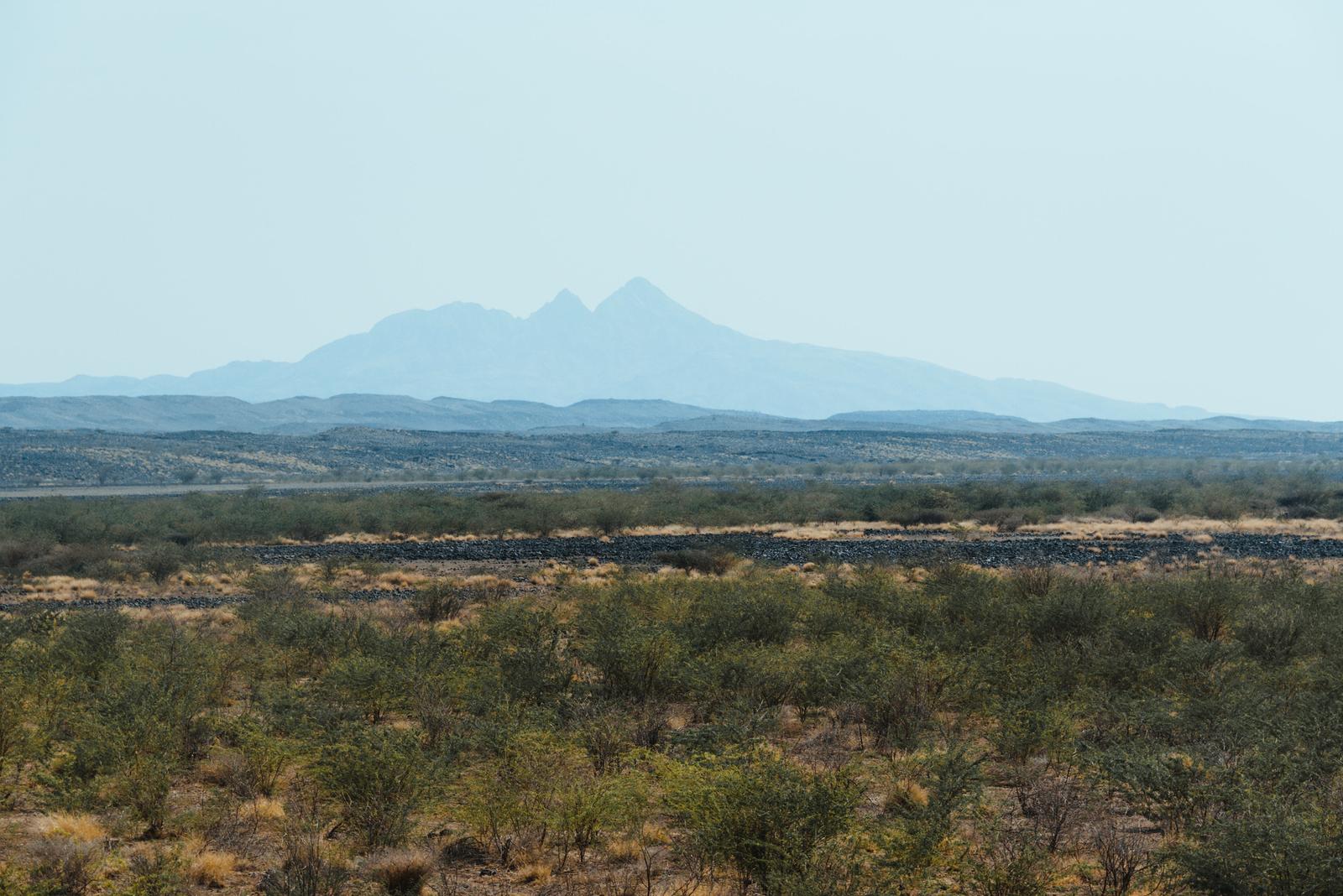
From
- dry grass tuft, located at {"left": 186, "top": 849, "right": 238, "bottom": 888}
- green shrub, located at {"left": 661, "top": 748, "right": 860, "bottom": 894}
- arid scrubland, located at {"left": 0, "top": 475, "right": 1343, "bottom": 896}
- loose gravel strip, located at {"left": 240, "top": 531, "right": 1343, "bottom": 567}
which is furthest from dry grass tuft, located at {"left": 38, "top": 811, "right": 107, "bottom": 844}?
loose gravel strip, located at {"left": 240, "top": 531, "right": 1343, "bottom": 567}

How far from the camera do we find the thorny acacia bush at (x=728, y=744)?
8039 millimetres

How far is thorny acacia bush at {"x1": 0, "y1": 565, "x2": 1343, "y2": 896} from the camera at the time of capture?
804 centimetres

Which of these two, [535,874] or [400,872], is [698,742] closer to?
[535,874]

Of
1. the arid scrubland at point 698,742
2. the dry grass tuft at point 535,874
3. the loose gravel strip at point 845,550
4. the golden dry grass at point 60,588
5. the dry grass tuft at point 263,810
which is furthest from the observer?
the loose gravel strip at point 845,550

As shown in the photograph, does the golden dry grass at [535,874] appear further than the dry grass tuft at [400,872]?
Yes

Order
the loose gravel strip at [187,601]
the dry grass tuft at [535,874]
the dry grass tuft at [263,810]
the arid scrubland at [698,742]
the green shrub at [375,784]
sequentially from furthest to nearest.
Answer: the loose gravel strip at [187,601] < the dry grass tuft at [263,810] < the green shrub at [375,784] < the dry grass tuft at [535,874] < the arid scrubland at [698,742]

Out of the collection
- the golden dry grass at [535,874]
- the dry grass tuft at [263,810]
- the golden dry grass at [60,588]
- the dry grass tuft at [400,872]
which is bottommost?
the golden dry grass at [60,588]

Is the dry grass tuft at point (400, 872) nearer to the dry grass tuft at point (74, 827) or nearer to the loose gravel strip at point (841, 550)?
the dry grass tuft at point (74, 827)

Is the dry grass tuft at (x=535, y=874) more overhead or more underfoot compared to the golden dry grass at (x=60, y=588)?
more overhead

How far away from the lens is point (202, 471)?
104 m

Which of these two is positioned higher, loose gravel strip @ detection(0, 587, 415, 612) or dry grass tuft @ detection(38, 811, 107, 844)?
dry grass tuft @ detection(38, 811, 107, 844)

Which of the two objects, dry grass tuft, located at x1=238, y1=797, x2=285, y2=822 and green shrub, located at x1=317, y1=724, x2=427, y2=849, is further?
dry grass tuft, located at x1=238, y1=797, x2=285, y2=822

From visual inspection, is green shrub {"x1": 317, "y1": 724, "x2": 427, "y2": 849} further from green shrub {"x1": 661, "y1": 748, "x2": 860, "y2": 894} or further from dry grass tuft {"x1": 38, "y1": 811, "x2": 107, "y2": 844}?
green shrub {"x1": 661, "y1": 748, "x2": 860, "y2": 894}

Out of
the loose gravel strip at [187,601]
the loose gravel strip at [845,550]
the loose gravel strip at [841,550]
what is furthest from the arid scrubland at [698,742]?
the loose gravel strip at [841,550]
